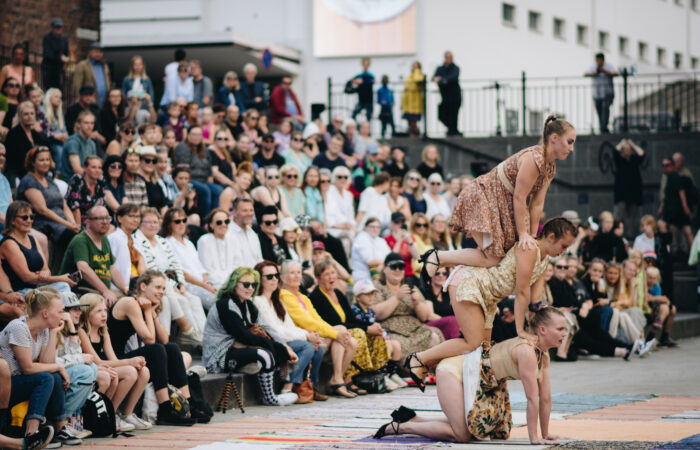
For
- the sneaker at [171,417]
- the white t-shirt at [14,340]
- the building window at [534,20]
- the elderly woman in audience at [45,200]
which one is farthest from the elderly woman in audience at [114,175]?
the building window at [534,20]

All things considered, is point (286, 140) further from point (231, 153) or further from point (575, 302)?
point (575, 302)

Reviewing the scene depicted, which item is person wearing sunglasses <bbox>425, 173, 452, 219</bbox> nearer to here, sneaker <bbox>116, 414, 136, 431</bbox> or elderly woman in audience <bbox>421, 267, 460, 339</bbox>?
elderly woman in audience <bbox>421, 267, 460, 339</bbox>

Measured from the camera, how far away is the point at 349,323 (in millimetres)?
12664

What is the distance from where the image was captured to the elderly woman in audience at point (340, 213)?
A: 16547mm

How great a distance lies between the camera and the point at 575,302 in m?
15.8

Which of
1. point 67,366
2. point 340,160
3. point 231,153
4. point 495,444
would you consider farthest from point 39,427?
point 340,160

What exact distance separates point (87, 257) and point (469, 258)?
4.06m

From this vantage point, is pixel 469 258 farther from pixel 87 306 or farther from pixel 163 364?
pixel 87 306

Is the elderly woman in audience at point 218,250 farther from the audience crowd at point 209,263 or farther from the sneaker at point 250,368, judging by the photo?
the sneaker at point 250,368

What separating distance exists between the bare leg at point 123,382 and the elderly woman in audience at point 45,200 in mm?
2953

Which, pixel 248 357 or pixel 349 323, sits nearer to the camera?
pixel 248 357

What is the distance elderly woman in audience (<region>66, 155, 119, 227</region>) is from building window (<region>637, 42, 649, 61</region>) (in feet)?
110

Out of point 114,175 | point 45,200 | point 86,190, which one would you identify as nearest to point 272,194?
point 114,175

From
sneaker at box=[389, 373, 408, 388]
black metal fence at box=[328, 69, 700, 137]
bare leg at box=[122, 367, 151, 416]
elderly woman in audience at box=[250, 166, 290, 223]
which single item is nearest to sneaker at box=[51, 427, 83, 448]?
bare leg at box=[122, 367, 151, 416]
